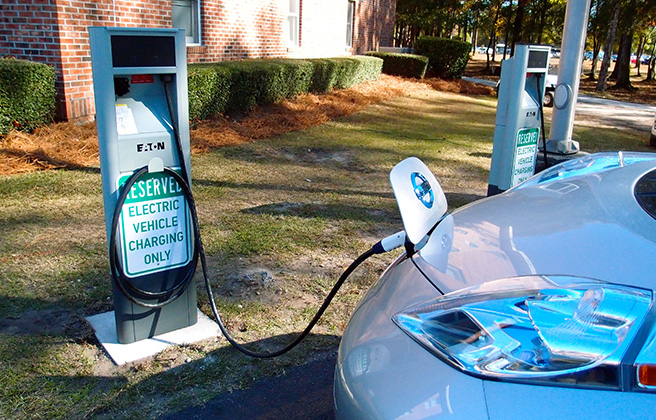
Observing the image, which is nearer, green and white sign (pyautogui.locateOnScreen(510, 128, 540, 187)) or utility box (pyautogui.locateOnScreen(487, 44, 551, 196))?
utility box (pyautogui.locateOnScreen(487, 44, 551, 196))

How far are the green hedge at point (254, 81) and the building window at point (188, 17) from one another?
3.16ft

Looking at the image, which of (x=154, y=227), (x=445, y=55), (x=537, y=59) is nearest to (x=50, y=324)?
(x=154, y=227)

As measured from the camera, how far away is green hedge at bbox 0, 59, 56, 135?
7.02m

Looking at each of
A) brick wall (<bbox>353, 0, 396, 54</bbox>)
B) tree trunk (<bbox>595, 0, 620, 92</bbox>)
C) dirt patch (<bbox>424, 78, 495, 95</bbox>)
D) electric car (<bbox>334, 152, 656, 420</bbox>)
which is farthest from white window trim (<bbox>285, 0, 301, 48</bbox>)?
tree trunk (<bbox>595, 0, 620, 92</bbox>)

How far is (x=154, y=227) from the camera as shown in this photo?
3.30m

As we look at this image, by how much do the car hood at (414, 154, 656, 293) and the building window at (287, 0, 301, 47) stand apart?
14.0 meters

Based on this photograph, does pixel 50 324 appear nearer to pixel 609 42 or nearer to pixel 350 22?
pixel 350 22

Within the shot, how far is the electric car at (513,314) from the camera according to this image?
4.49 ft

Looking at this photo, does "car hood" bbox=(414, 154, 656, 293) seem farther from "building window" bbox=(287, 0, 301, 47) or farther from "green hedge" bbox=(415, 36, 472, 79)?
"green hedge" bbox=(415, 36, 472, 79)

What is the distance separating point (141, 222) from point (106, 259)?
1.46m

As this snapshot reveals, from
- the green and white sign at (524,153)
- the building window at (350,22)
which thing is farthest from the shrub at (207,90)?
the building window at (350,22)

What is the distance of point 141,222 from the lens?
3.23 meters

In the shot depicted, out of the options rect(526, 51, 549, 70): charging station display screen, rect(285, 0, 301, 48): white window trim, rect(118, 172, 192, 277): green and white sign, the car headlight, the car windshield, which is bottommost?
rect(118, 172, 192, 277): green and white sign

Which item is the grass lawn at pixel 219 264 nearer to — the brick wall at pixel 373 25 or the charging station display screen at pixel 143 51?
the charging station display screen at pixel 143 51
